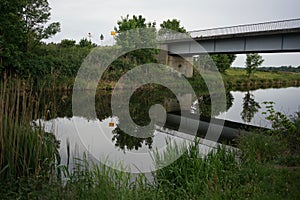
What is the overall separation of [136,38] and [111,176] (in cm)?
2294

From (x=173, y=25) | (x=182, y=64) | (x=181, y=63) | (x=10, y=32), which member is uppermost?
(x=173, y=25)

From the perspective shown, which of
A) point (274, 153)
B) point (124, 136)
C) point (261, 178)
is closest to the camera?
point (261, 178)

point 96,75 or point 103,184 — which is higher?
point 96,75

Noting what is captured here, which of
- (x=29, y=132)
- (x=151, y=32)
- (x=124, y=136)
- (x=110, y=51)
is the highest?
(x=151, y=32)

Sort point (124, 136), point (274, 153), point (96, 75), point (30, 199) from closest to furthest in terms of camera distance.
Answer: point (30, 199) < point (274, 153) < point (124, 136) < point (96, 75)

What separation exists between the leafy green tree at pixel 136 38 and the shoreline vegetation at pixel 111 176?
21669 millimetres

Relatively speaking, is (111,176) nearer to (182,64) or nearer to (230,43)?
(230,43)

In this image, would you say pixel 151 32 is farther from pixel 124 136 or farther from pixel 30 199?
pixel 30 199

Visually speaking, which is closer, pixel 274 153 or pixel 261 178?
pixel 261 178

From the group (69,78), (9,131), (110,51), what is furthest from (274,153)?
(110,51)

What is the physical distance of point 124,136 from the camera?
9.89 metres

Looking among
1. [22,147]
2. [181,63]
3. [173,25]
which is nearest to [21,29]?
[22,147]

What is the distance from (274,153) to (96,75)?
62.2 feet

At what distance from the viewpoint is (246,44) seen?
856 inches
